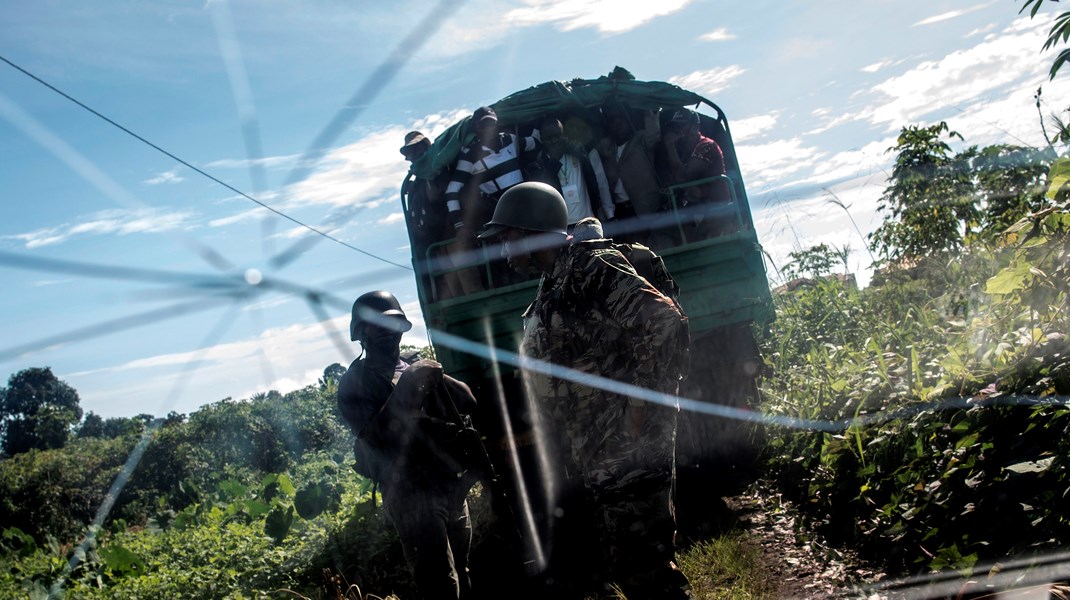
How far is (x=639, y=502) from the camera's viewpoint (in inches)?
134

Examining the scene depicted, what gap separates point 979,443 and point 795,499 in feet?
6.44

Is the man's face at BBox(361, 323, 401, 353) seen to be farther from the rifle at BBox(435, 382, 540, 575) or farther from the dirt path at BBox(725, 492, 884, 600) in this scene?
the dirt path at BBox(725, 492, 884, 600)

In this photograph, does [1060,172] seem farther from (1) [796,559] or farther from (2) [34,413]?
(2) [34,413]

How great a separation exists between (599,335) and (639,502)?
723 millimetres

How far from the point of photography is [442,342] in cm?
632

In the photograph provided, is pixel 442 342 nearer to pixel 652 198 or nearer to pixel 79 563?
pixel 652 198

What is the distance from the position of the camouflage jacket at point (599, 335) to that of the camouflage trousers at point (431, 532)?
849mm

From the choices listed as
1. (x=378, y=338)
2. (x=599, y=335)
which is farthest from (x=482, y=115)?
(x=599, y=335)

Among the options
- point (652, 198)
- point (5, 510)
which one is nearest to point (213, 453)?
point (5, 510)

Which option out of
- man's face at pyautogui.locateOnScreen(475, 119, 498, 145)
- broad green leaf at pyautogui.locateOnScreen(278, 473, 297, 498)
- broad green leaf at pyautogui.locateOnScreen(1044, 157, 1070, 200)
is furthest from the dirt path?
broad green leaf at pyautogui.locateOnScreen(278, 473, 297, 498)

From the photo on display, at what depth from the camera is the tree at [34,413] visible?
37281 millimetres

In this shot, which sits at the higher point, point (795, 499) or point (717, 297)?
point (717, 297)

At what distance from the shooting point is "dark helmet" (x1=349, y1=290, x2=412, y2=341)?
15.0ft

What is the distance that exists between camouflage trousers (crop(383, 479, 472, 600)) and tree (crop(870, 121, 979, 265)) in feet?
17.2
